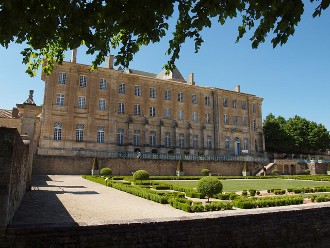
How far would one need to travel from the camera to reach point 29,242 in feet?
16.1

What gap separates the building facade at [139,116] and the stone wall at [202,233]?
85.6ft

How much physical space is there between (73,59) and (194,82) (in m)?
16.8

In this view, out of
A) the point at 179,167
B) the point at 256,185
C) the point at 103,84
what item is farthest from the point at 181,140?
the point at 256,185

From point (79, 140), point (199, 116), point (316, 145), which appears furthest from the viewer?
point (316, 145)

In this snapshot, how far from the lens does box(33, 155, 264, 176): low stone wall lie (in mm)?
25156

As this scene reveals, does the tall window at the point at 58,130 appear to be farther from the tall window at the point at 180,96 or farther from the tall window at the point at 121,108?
the tall window at the point at 180,96

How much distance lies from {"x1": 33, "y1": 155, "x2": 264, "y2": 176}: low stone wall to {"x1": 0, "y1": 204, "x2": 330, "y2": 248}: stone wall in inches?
846

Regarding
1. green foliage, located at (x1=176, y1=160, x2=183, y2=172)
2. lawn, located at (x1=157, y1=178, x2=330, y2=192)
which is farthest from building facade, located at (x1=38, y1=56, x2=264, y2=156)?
lawn, located at (x1=157, y1=178, x2=330, y2=192)

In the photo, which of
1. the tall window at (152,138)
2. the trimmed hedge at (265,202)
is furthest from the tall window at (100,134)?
the trimmed hedge at (265,202)

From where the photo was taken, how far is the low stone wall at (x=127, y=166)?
25.2 metres

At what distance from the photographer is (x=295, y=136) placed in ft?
158

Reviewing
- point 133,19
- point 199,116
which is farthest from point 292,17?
point 199,116

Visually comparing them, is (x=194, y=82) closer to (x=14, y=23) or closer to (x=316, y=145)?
(x=316, y=145)

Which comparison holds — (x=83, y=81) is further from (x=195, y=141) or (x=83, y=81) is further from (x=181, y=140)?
(x=195, y=141)
